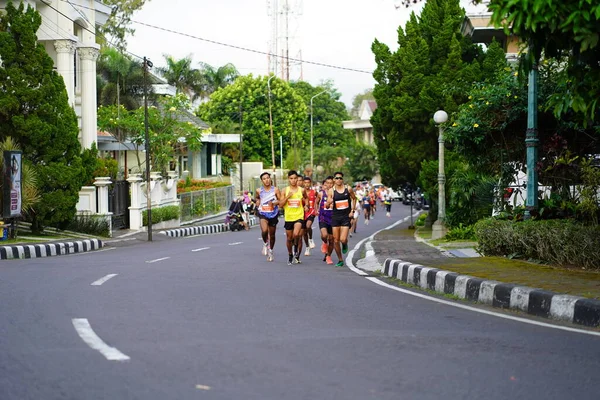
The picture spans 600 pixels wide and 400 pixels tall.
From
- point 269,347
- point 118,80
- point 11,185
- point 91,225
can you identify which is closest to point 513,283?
point 269,347

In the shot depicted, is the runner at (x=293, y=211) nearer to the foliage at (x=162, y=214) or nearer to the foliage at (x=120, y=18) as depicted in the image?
the foliage at (x=162, y=214)

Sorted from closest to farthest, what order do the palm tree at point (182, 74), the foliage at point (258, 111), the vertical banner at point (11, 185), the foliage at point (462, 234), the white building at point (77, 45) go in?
the vertical banner at point (11, 185), the foliage at point (462, 234), the white building at point (77, 45), the palm tree at point (182, 74), the foliage at point (258, 111)

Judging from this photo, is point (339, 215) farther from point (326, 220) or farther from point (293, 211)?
point (326, 220)

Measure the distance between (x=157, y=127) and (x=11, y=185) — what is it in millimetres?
28414

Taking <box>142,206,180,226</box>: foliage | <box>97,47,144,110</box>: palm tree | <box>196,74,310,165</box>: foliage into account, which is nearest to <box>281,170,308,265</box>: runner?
<box>142,206,180,226</box>: foliage

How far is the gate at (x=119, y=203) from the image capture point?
108 feet

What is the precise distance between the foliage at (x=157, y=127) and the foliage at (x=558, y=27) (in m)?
40.5

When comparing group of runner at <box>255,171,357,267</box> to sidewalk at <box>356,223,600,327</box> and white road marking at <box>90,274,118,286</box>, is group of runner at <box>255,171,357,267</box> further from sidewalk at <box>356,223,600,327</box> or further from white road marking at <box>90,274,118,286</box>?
white road marking at <box>90,274,118,286</box>

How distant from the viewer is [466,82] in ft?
101

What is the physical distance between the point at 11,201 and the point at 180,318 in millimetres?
15926

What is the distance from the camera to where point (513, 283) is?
11172 mm

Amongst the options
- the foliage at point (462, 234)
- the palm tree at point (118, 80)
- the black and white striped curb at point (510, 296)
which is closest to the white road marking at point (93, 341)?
the black and white striped curb at point (510, 296)

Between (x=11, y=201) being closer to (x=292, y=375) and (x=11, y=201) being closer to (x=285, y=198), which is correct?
(x=285, y=198)

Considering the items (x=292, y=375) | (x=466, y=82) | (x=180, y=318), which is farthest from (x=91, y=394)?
(x=466, y=82)
